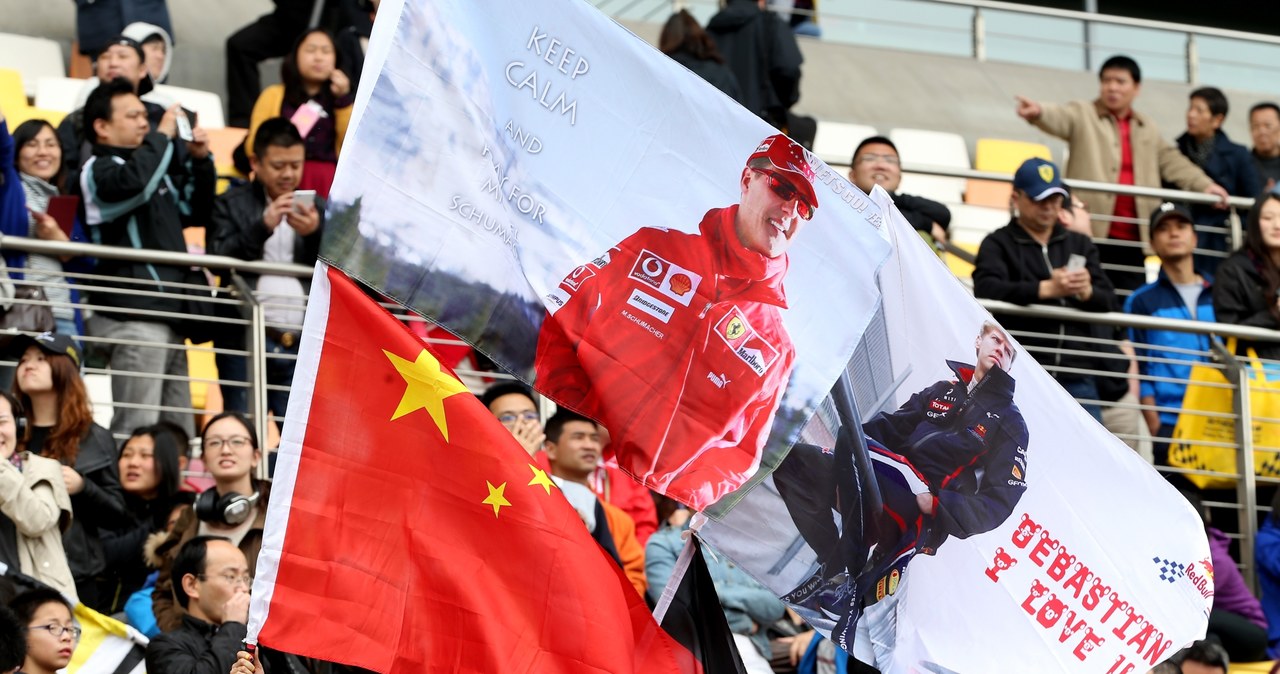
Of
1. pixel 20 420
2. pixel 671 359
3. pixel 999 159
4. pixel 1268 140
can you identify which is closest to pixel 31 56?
pixel 20 420

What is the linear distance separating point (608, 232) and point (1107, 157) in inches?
324

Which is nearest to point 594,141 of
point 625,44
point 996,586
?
point 625,44

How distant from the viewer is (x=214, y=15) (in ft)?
49.0

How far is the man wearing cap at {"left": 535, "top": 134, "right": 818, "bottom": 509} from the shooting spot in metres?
5.37

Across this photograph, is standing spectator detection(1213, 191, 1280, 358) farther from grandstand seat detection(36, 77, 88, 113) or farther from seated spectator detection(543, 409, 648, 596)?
grandstand seat detection(36, 77, 88, 113)

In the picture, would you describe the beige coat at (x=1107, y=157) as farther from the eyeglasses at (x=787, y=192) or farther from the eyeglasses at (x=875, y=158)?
the eyeglasses at (x=787, y=192)

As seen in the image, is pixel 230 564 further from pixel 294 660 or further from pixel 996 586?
pixel 996 586

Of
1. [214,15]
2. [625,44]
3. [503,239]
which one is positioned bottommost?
[214,15]

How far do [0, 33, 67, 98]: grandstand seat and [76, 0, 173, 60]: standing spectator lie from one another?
1.97ft

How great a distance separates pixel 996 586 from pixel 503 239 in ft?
5.41

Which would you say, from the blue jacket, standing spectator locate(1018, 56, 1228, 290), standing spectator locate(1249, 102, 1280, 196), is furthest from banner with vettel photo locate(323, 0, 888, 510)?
standing spectator locate(1249, 102, 1280, 196)

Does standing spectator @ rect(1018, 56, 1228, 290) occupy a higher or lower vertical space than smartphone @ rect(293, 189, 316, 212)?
higher

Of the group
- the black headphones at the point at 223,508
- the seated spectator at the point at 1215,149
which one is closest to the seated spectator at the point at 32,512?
the black headphones at the point at 223,508

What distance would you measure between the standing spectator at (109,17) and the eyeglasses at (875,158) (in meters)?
4.31
